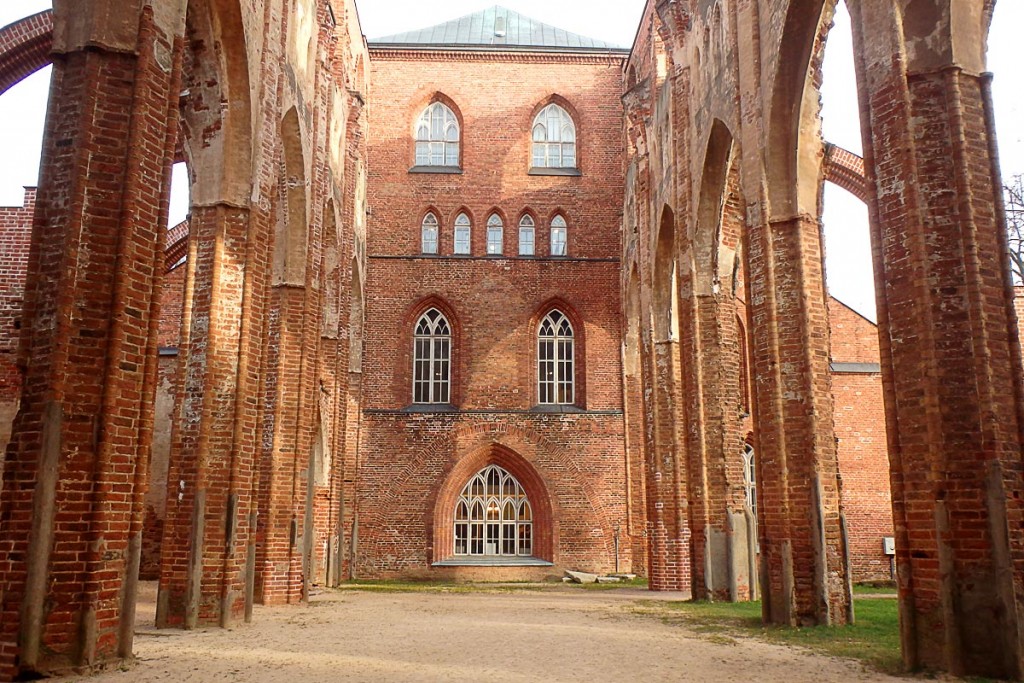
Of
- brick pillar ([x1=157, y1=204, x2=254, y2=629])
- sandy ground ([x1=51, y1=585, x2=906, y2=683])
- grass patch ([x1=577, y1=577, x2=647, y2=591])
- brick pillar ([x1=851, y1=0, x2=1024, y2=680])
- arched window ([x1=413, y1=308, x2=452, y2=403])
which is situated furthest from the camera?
arched window ([x1=413, y1=308, x2=452, y2=403])

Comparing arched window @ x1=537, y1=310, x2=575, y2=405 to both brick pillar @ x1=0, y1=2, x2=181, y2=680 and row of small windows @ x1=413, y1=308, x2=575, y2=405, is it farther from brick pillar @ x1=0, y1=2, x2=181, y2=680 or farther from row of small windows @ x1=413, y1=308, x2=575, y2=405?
brick pillar @ x1=0, y1=2, x2=181, y2=680

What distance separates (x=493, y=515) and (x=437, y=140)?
10167 millimetres

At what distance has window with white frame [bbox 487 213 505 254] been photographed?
23.3 meters

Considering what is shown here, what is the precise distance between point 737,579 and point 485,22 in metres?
19.9

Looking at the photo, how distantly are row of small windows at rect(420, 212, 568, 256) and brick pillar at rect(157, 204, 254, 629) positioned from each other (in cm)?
1325

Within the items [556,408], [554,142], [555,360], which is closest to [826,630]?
[556,408]

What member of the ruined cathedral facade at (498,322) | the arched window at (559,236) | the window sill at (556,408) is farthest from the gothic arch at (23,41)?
the window sill at (556,408)

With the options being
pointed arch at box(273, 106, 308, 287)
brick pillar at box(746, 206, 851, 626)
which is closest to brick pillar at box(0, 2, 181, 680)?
pointed arch at box(273, 106, 308, 287)

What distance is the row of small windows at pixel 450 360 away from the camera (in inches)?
891

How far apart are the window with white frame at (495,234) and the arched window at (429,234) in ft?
4.69

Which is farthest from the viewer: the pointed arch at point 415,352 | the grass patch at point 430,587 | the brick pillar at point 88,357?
the pointed arch at point 415,352

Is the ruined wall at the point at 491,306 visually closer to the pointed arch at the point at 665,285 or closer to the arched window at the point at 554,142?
the arched window at the point at 554,142

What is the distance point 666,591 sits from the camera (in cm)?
1634

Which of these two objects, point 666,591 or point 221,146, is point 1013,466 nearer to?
→ point 221,146
